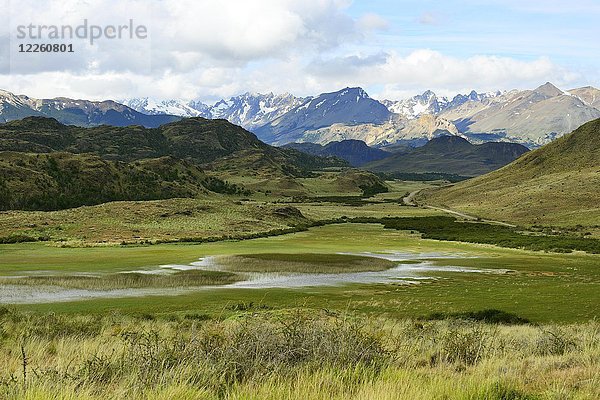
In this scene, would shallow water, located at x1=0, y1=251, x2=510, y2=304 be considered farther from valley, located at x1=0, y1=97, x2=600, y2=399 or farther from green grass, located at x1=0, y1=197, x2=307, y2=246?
green grass, located at x1=0, y1=197, x2=307, y2=246

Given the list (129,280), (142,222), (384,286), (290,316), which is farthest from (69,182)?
(290,316)

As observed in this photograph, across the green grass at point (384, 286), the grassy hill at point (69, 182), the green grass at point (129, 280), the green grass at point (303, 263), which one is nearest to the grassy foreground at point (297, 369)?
the green grass at point (384, 286)

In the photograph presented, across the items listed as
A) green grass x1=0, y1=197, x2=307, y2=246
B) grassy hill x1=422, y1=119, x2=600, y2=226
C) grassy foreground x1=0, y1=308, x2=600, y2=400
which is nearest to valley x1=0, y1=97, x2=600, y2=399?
grassy foreground x1=0, y1=308, x2=600, y2=400

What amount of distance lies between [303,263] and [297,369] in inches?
1999

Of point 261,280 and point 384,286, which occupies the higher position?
point 261,280

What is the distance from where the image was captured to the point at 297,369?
35.7ft

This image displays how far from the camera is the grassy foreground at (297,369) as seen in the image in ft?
30.2

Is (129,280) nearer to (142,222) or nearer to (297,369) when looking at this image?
(297,369)

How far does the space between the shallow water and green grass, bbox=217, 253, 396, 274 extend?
196 centimetres

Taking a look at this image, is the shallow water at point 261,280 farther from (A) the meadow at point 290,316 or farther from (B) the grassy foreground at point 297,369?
(B) the grassy foreground at point 297,369

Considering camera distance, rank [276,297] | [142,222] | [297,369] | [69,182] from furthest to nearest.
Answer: [69,182] < [142,222] < [276,297] < [297,369]

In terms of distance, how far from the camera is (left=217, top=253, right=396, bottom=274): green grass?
185ft

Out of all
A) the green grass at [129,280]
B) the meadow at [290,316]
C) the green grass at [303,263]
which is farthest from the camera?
the green grass at [303,263]

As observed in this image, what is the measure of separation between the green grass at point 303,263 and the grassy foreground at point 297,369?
130ft
